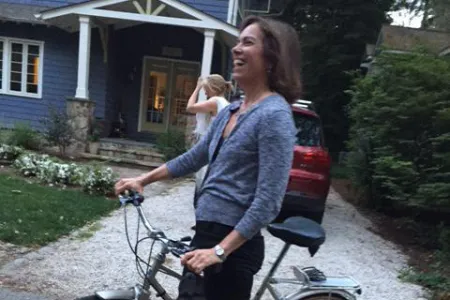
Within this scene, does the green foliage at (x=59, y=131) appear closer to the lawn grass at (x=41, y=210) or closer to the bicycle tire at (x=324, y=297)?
the lawn grass at (x=41, y=210)

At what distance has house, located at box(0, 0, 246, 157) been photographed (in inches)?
493

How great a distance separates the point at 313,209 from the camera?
23.6ft

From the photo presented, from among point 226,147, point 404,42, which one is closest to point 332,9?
point 404,42

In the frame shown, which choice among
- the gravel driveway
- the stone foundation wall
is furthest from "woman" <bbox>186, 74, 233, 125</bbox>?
the stone foundation wall

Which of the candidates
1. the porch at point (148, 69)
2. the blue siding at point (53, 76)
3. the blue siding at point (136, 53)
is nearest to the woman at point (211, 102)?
the porch at point (148, 69)

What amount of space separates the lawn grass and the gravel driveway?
0.22 m

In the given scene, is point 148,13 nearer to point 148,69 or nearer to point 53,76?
point 148,69

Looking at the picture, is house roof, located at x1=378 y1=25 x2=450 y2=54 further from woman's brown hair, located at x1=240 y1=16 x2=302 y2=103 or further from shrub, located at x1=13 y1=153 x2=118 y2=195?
woman's brown hair, located at x1=240 y1=16 x2=302 y2=103

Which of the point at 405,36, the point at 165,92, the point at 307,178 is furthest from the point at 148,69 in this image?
the point at 307,178

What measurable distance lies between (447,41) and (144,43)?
26.4 ft

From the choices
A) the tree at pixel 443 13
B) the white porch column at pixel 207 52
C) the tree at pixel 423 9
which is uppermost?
the tree at pixel 423 9

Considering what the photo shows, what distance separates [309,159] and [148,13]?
6.78 m

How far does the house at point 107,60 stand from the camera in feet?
41.1

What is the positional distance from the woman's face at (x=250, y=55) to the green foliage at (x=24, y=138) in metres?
10.4
